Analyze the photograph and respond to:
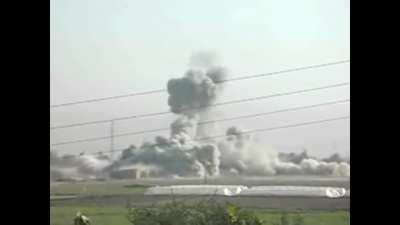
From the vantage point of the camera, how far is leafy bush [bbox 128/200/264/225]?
151 centimetres

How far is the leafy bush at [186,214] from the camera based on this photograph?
1.51 m

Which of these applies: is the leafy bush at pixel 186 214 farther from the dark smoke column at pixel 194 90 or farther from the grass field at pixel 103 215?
the dark smoke column at pixel 194 90

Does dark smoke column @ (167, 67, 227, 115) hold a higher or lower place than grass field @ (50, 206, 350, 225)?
higher

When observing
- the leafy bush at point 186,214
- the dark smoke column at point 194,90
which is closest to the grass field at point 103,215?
the leafy bush at point 186,214

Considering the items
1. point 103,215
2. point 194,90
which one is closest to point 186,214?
point 103,215

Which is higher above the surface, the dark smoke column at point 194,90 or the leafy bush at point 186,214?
the dark smoke column at point 194,90

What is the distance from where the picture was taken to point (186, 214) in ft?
4.98

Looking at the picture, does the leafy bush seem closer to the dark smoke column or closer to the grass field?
the grass field

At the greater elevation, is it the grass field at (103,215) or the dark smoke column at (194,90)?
the dark smoke column at (194,90)

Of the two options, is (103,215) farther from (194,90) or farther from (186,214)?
(194,90)

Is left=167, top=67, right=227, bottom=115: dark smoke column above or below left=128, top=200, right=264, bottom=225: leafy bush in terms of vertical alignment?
above

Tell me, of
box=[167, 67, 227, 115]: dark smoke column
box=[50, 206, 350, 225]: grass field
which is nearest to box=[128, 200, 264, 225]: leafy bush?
box=[50, 206, 350, 225]: grass field
